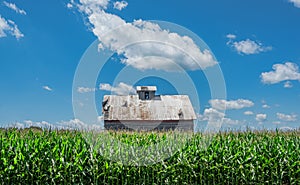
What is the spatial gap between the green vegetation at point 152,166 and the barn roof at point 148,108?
16.6m

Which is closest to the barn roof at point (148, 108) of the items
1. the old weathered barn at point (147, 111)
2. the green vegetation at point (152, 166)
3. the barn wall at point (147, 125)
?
the old weathered barn at point (147, 111)

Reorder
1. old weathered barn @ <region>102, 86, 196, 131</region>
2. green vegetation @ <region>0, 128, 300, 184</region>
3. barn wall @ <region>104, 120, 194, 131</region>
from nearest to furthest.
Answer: green vegetation @ <region>0, 128, 300, 184</region>, barn wall @ <region>104, 120, 194, 131</region>, old weathered barn @ <region>102, 86, 196, 131</region>

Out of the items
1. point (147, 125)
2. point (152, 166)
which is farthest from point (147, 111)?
point (152, 166)

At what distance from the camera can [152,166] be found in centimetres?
959

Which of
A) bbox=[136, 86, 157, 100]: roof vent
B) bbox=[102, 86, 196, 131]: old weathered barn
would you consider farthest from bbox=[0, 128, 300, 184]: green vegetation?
bbox=[136, 86, 157, 100]: roof vent

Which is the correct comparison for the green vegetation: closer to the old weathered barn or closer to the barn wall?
the barn wall

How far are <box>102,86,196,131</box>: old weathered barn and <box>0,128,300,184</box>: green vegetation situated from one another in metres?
16.2

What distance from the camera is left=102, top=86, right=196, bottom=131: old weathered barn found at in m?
26.8

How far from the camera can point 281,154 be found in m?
10.3

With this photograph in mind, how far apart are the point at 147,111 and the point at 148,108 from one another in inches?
14.6

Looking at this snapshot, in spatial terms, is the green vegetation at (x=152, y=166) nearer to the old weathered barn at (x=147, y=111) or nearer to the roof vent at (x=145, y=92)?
the old weathered barn at (x=147, y=111)

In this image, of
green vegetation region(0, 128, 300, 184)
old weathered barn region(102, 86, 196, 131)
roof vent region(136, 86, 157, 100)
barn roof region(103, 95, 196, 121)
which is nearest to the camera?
green vegetation region(0, 128, 300, 184)

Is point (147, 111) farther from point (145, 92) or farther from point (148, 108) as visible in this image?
point (145, 92)

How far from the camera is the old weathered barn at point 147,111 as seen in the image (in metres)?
26.8
